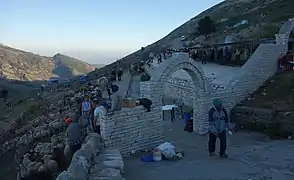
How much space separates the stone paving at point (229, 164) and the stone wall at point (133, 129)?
49 centimetres

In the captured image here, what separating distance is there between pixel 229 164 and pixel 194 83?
4619mm

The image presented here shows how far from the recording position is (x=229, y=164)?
36.2 ft

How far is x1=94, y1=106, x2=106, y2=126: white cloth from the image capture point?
11.5m

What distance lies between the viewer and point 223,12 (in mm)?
73188

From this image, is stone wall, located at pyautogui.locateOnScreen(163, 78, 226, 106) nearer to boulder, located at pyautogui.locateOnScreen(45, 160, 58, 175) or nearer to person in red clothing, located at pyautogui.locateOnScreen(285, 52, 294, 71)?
person in red clothing, located at pyautogui.locateOnScreen(285, 52, 294, 71)

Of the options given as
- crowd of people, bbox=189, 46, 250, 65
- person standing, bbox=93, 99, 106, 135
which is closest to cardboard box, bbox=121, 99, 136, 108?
person standing, bbox=93, 99, 106, 135

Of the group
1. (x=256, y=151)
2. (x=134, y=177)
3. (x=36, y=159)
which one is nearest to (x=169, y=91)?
(x=36, y=159)

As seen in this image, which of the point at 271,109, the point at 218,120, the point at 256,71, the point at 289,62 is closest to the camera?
the point at 218,120

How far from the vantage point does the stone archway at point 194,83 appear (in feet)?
43.1

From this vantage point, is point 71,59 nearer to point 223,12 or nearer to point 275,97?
point 223,12

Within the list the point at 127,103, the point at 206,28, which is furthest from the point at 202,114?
the point at 206,28

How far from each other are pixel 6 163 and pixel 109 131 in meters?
13.6

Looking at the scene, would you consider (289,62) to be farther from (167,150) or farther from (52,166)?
(52,166)

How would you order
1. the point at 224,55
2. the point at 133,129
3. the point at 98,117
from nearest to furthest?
1. the point at 98,117
2. the point at 133,129
3. the point at 224,55
